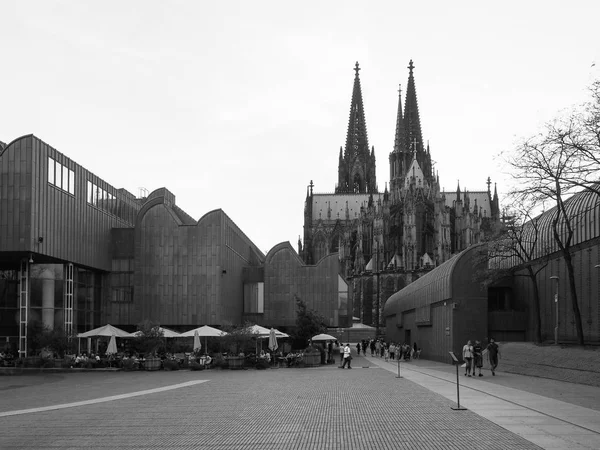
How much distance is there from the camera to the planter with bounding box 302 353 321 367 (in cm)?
4675

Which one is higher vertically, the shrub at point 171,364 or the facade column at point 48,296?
the facade column at point 48,296

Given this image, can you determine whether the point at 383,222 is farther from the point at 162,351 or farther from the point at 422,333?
the point at 162,351

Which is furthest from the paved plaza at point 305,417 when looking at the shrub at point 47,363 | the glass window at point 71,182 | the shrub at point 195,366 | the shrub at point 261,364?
the glass window at point 71,182

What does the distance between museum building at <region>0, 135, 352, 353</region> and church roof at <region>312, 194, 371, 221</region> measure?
3285 inches

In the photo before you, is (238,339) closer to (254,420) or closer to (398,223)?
(254,420)

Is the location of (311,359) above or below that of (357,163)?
below

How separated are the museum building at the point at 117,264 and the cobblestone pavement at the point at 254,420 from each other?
22467 mm

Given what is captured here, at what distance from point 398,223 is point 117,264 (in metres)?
79.2

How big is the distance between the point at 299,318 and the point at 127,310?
13.2 metres

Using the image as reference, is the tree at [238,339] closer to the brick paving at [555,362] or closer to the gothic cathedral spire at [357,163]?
the brick paving at [555,362]

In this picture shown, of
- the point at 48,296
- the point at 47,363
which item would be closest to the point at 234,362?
the point at 47,363

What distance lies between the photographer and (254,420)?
16.9 metres

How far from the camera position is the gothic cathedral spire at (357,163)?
173500mm

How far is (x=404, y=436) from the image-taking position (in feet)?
46.7
